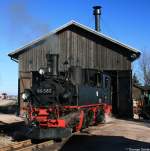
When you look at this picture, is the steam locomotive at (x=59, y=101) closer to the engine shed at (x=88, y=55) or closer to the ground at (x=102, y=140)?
the ground at (x=102, y=140)

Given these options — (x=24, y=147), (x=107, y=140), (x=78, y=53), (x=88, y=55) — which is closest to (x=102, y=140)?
(x=107, y=140)

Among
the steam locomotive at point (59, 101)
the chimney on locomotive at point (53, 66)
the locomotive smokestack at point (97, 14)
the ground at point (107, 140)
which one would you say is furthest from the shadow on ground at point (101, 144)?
the locomotive smokestack at point (97, 14)

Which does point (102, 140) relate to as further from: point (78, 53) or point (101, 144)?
point (78, 53)

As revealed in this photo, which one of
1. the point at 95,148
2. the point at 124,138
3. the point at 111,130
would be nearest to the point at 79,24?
the point at 111,130

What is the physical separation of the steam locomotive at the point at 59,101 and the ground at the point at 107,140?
539mm

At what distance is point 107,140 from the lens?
52.4 ft

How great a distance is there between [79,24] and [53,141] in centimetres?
1486

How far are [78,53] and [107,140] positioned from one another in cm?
1447

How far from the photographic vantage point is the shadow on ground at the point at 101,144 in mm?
14203

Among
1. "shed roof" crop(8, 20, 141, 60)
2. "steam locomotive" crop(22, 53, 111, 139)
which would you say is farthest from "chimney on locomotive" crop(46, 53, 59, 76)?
"shed roof" crop(8, 20, 141, 60)

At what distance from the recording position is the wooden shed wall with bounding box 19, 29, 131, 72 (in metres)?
29.0

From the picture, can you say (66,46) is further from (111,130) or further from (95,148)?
(95,148)

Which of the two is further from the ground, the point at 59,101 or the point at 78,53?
the point at 78,53

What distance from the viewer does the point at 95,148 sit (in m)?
14.4
